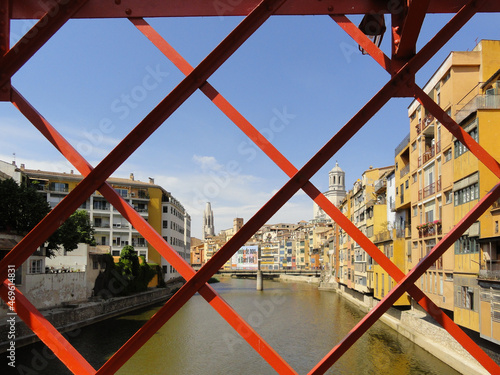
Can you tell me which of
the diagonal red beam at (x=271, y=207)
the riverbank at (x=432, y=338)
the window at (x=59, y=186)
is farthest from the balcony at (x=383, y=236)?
the window at (x=59, y=186)

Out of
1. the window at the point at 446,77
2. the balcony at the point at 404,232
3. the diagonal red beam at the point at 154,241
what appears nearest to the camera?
the diagonal red beam at the point at 154,241

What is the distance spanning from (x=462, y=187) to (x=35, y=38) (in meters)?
18.9

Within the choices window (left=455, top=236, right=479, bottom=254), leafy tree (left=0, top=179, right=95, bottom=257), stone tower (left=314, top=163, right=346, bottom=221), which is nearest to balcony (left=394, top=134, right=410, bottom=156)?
window (left=455, top=236, right=479, bottom=254)

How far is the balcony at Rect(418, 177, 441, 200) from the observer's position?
2267 cm

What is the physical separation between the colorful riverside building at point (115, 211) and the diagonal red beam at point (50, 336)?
54655 mm

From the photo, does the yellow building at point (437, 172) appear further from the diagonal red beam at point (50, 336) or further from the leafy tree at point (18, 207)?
the leafy tree at point (18, 207)

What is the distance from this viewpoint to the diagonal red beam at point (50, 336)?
2367 millimetres

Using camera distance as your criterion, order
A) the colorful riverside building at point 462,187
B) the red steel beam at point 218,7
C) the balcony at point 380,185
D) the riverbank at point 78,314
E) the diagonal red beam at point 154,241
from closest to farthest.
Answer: the diagonal red beam at point 154,241 → the red steel beam at point 218,7 → the colorful riverside building at point 462,187 → the riverbank at point 78,314 → the balcony at point 380,185

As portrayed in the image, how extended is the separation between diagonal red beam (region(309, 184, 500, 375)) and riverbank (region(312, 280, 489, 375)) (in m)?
15.2

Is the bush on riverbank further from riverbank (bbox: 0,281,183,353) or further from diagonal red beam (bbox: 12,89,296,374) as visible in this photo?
diagonal red beam (bbox: 12,89,296,374)

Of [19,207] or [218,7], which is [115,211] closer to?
[19,207]

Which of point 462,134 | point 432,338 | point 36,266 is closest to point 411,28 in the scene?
point 462,134

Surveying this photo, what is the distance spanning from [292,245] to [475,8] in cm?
11508

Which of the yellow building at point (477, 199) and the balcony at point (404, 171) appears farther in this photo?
the balcony at point (404, 171)
